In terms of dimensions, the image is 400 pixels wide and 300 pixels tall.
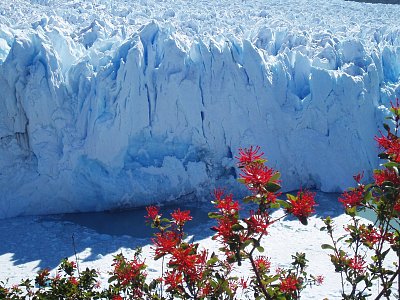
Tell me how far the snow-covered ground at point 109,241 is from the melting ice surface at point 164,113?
366 mm

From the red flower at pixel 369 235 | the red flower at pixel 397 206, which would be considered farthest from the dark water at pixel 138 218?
the red flower at pixel 397 206

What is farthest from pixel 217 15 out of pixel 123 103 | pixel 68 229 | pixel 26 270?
pixel 26 270

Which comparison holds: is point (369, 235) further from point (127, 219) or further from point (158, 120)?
point (158, 120)

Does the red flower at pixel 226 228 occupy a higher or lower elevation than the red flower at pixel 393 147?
lower

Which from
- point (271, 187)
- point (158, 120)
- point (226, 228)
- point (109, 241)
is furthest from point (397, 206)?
point (158, 120)

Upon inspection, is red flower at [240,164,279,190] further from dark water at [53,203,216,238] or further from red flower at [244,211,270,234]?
dark water at [53,203,216,238]

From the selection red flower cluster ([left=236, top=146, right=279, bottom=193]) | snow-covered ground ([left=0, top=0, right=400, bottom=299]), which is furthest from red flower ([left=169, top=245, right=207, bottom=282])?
snow-covered ground ([left=0, top=0, right=400, bottom=299])

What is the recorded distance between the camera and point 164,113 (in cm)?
588

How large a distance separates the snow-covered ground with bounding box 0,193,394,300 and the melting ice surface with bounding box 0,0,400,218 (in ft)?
1.20

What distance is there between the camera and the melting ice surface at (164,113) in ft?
18.7

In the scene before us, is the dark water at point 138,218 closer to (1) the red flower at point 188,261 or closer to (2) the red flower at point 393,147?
(1) the red flower at point 188,261

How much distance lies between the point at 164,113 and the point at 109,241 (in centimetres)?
175

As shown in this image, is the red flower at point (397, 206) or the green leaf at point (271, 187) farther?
the red flower at point (397, 206)

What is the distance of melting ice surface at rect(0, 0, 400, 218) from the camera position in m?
5.71
